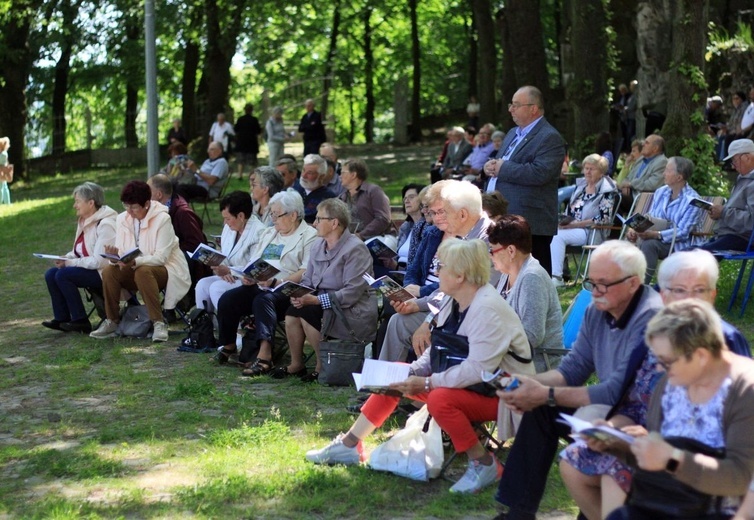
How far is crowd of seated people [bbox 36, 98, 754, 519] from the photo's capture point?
371 centimetres

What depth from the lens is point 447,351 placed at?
5.71 meters

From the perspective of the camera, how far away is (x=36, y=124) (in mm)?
38125

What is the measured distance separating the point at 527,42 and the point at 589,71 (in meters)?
1.54

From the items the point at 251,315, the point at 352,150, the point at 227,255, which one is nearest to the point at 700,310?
the point at 251,315

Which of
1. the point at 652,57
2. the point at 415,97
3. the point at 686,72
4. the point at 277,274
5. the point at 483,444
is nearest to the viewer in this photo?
the point at 483,444

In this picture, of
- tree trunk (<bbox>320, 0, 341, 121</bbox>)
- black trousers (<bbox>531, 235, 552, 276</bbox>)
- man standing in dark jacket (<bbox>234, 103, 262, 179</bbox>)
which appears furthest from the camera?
tree trunk (<bbox>320, 0, 341, 121</bbox>)

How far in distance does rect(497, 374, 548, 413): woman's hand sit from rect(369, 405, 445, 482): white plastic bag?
1253mm

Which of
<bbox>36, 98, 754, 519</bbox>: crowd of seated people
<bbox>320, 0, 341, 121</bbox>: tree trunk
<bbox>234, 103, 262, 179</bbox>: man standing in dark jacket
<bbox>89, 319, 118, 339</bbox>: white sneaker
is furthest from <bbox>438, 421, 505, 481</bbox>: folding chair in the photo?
<bbox>320, 0, 341, 121</bbox>: tree trunk

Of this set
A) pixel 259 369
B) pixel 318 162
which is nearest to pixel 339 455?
pixel 259 369

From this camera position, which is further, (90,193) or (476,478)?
(90,193)

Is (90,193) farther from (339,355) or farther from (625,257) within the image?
(625,257)

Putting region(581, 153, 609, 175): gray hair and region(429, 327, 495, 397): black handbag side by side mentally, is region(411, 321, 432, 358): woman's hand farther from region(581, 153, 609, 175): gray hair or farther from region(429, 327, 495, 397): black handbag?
region(581, 153, 609, 175): gray hair

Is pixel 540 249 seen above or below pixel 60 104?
below

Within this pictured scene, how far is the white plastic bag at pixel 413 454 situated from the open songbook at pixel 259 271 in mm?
2721
